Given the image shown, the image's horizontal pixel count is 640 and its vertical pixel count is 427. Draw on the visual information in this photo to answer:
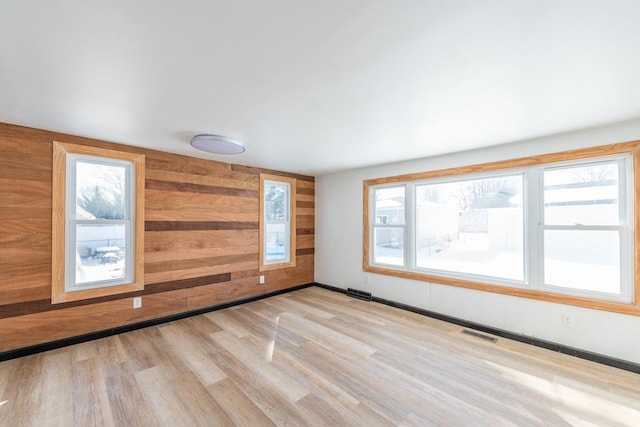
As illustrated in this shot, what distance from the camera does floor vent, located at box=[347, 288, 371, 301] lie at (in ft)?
14.2

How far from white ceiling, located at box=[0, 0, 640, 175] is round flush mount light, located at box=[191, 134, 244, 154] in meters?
0.14

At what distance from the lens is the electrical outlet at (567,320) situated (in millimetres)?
2584

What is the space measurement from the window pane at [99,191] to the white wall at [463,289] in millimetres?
3193

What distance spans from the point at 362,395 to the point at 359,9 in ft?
8.03

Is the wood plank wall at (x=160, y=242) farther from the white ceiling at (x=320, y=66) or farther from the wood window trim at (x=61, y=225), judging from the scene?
the white ceiling at (x=320, y=66)

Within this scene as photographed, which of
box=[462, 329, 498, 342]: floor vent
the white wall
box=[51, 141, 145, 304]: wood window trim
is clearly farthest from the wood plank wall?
box=[462, 329, 498, 342]: floor vent

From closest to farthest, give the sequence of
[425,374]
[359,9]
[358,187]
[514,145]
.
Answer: [359,9]
[425,374]
[514,145]
[358,187]

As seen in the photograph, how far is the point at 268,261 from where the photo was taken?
15.0 feet

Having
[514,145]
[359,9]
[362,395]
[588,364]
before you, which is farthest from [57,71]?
[588,364]

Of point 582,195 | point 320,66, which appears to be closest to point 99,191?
point 320,66

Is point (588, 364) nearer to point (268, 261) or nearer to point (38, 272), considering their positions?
point (268, 261)

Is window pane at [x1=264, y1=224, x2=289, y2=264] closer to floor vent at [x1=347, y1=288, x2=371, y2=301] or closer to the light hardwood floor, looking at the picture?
floor vent at [x1=347, y1=288, x2=371, y2=301]

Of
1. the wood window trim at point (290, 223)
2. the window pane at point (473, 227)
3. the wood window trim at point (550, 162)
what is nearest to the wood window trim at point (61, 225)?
the wood window trim at point (290, 223)

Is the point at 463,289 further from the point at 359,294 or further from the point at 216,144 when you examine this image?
the point at 216,144
